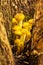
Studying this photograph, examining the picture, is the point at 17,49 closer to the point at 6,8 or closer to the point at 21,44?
the point at 21,44

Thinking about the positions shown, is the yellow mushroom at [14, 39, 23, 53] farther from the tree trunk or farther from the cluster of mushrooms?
the tree trunk

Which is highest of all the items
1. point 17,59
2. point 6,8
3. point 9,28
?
point 6,8

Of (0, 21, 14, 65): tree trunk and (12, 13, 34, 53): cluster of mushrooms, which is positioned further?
(12, 13, 34, 53): cluster of mushrooms

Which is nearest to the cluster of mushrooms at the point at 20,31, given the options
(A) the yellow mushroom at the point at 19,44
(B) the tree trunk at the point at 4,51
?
(A) the yellow mushroom at the point at 19,44

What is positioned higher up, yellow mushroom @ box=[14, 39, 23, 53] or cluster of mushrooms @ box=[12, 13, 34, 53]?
cluster of mushrooms @ box=[12, 13, 34, 53]

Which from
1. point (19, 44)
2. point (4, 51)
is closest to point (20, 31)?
point (19, 44)

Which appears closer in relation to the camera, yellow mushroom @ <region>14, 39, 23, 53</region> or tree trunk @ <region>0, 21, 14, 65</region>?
tree trunk @ <region>0, 21, 14, 65</region>

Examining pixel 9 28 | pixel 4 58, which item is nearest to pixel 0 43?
pixel 4 58

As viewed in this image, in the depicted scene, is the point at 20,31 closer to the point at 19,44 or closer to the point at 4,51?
the point at 19,44

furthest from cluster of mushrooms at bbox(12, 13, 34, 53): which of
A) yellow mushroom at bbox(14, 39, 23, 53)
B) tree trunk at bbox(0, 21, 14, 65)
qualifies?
tree trunk at bbox(0, 21, 14, 65)
